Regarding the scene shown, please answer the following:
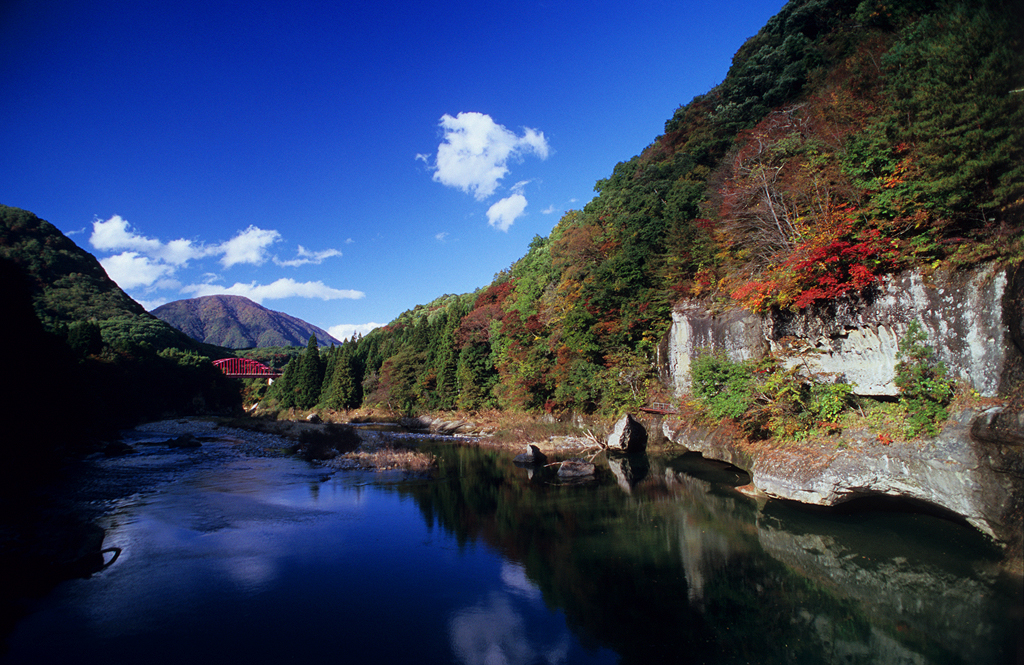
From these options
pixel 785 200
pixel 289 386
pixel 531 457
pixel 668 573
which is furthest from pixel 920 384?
pixel 289 386

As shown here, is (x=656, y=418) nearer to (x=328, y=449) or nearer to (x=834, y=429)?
(x=834, y=429)

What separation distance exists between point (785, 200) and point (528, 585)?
54.2 ft

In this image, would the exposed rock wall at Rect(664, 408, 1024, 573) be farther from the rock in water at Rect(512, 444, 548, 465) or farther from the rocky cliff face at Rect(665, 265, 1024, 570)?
the rock in water at Rect(512, 444, 548, 465)

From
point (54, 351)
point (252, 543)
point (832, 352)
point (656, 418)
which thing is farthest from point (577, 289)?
point (54, 351)

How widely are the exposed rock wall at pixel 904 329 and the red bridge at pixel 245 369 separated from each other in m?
92.1

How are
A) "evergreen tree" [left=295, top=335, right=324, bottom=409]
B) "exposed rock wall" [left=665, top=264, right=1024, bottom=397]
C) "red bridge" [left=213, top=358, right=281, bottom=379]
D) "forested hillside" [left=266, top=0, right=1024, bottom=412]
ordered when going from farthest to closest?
"red bridge" [left=213, top=358, right=281, bottom=379]
"evergreen tree" [left=295, top=335, right=324, bottom=409]
"forested hillside" [left=266, top=0, right=1024, bottom=412]
"exposed rock wall" [left=665, top=264, right=1024, bottom=397]

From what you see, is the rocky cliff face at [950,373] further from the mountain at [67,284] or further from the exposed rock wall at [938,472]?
the mountain at [67,284]

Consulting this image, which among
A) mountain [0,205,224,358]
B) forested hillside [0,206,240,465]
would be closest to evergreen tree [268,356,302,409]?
forested hillside [0,206,240,465]

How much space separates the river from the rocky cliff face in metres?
1.29

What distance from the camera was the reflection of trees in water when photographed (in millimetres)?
6949

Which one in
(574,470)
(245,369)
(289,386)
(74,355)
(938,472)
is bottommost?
(574,470)

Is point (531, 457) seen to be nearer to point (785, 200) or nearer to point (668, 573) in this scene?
point (668, 573)

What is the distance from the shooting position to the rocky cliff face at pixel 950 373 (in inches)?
314

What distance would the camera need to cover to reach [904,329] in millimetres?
10484
